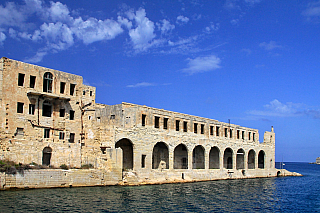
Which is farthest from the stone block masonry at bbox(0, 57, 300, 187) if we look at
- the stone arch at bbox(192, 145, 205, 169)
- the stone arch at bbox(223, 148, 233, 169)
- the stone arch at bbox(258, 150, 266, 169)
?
the stone arch at bbox(258, 150, 266, 169)

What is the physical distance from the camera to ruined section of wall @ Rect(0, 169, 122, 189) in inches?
1102

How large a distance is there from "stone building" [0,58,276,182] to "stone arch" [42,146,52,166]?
0.06 metres

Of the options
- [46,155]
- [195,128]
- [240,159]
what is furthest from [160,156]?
[240,159]

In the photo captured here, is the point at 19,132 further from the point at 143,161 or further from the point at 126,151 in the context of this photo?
the point at 143,161

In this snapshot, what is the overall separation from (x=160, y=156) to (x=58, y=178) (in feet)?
51.5

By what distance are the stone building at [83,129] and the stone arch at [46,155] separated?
6 centimetres

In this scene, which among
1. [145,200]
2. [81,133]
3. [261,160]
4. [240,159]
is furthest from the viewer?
[261,160]

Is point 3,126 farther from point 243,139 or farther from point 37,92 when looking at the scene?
point 243,139

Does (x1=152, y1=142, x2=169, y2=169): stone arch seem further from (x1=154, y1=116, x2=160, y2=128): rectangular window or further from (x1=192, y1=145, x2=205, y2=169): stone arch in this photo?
(x1=192, y1=145, x2=205, y2=169): stone arch

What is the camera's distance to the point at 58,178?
1206 inches

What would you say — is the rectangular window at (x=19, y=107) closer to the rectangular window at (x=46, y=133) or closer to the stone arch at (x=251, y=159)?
the rectangular window at (x=46, y=133)

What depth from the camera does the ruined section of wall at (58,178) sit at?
28.0 m

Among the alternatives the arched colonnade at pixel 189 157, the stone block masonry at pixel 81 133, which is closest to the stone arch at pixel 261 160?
the arched colonnade at pixel 189 157

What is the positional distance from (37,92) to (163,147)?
17820mm
